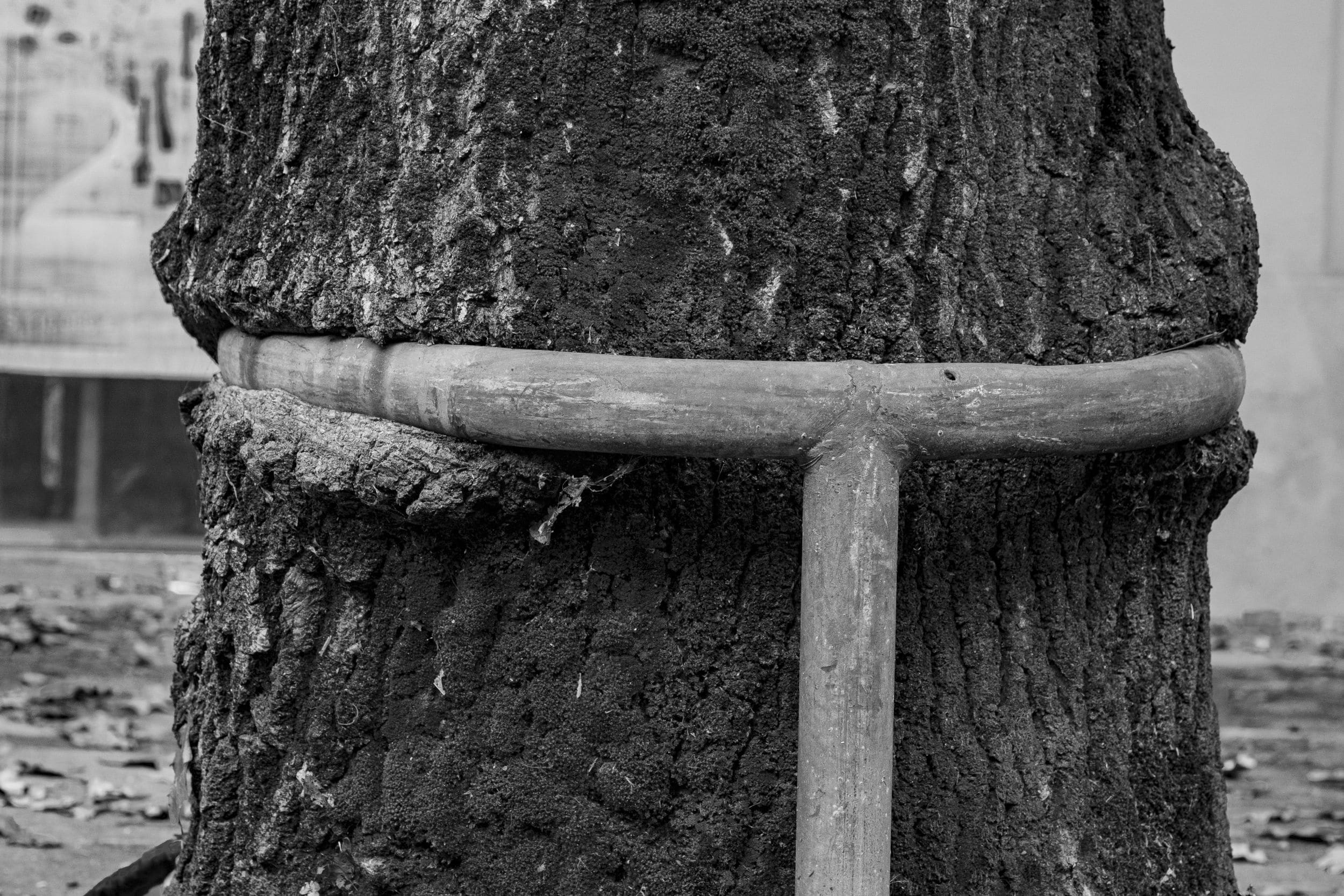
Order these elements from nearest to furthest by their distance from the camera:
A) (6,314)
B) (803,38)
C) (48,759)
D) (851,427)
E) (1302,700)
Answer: (851,427)
(803,38)
(48,759)
(1302,700)
(6,314)

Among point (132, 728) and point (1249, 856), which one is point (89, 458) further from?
point (1249, 856)

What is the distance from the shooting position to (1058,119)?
1.46 m

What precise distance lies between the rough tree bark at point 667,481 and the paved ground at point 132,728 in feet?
3.93

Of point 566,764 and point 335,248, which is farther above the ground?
point 335,248

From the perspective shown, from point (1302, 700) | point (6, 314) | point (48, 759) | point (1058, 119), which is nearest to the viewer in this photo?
point (1058, 119)

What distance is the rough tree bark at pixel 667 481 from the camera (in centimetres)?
132

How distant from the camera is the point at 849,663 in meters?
1.17

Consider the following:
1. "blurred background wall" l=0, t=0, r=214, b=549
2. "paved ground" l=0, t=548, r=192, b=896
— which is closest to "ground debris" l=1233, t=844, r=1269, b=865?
"paved ground" l=0, t=548, r=192, b=896

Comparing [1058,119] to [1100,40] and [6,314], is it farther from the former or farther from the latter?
[6,314]

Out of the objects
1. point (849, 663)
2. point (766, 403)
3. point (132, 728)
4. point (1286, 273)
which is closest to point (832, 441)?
point (766, 403)

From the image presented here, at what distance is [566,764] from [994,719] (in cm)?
42

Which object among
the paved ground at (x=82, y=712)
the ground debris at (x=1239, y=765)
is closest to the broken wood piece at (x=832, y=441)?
the paved ground at (x=82, y=712)

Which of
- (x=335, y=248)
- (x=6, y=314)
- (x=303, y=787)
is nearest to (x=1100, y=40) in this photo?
(x=335, y=248)

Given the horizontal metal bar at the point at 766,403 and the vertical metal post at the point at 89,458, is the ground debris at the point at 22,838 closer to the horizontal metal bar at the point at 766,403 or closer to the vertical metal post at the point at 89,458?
the horizontal metal bar at the point at 766,403
